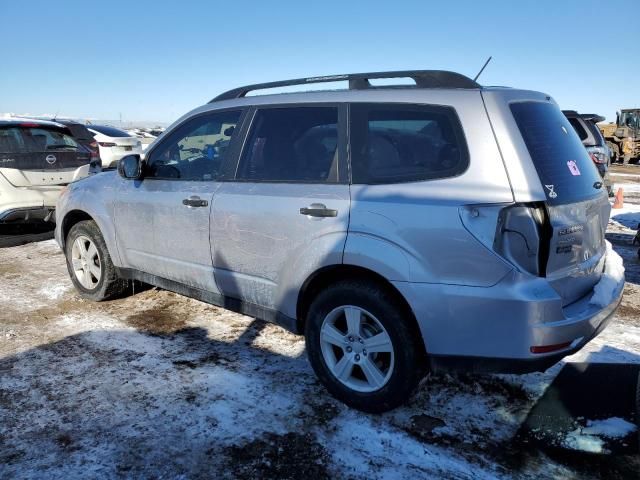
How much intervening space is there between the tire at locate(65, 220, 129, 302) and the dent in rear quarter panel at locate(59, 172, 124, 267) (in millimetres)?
117

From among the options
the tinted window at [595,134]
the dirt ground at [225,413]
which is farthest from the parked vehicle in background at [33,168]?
the tinted window at [595,134]

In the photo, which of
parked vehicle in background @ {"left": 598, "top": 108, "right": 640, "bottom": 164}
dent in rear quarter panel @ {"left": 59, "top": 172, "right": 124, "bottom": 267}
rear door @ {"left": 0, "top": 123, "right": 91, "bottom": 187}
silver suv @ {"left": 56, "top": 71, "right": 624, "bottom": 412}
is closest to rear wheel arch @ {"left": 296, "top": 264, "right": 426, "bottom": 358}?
silver suv @ {"left": 56, "top": 71, "right": 624, "bottom": 412}

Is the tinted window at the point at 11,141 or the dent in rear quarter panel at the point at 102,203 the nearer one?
the dent in rear quarter panel at the point at 102,203

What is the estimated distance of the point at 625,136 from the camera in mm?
25875

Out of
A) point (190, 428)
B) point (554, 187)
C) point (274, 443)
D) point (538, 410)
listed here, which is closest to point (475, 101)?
point (554, 187)

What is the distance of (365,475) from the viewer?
7.97 feet

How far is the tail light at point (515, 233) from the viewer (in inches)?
95.0

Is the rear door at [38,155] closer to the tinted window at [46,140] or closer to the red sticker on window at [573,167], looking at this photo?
the tinted window at [46,140]

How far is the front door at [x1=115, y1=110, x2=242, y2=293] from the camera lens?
12.1 ft

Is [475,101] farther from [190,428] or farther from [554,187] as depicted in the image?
[190,428]

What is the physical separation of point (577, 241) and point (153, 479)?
239 centimetres

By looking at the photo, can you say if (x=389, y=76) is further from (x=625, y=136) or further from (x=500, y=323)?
(x=625, y=136)

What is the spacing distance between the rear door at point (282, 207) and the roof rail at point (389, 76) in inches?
8.8

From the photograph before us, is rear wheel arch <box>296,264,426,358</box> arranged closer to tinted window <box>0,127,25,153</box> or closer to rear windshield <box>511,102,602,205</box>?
rear windshield <box>511,102,602,205</box>
